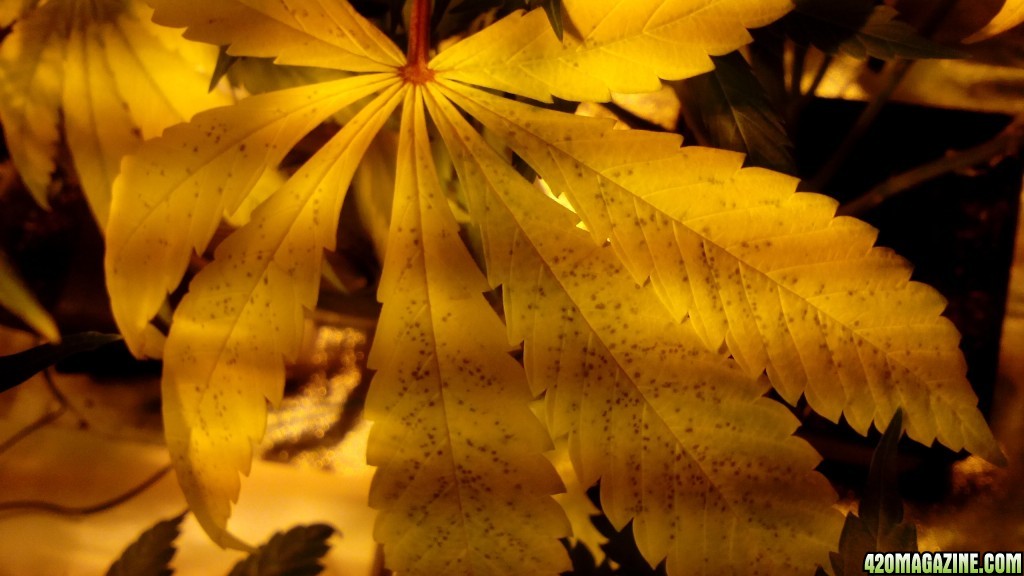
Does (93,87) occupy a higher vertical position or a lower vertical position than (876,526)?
higher

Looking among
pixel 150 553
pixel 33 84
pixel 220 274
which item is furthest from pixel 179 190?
pixel 150 553

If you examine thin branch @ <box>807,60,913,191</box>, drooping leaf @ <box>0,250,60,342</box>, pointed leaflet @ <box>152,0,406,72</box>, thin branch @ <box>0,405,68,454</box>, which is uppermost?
thin branch @ <box>807,60,913,191</box>

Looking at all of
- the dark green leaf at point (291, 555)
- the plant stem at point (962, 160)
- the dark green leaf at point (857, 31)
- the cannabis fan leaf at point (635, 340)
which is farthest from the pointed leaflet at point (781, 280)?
the dark green leaf at point (291, 555)

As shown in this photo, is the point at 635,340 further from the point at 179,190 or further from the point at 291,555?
the point at 291,555

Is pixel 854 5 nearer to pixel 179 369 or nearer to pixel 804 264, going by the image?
pixel 804 264

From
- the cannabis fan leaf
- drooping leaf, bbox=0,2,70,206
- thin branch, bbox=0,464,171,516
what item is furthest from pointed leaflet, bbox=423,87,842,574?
thin branch, bbox=0,464,171,516

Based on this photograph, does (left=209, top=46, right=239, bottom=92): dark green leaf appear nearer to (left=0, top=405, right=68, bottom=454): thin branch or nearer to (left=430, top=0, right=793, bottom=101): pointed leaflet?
(left=430, top=0, right=793, bottom=101): pointed leaflet

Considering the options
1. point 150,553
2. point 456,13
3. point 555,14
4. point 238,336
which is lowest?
point 150,553
